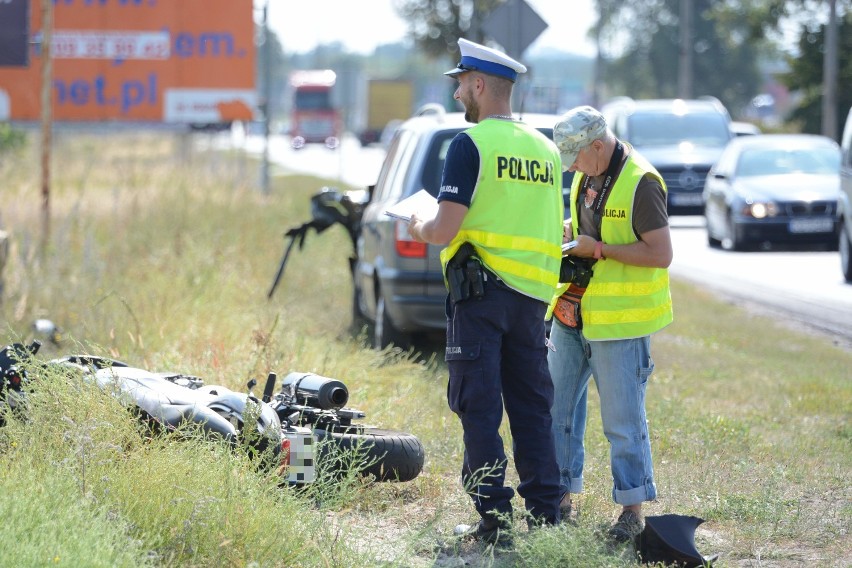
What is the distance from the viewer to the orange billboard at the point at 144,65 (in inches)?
771

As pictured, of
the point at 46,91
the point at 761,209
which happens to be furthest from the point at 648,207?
the point at 761,209

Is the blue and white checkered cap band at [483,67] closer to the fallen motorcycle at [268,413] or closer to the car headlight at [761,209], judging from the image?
the fallen motorcycle at [268,413]

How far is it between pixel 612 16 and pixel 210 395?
9375 centimetres

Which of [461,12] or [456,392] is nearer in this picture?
[456,392]

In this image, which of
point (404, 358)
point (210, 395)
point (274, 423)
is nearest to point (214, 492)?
point (274, 423)

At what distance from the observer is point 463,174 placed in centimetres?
493

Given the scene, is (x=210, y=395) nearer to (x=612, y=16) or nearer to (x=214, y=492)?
(x=214, y=492)

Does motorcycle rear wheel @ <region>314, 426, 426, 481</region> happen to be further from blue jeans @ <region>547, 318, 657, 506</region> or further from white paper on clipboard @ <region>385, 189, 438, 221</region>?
white paper on clipboard @ <region>385, 189, 438, 221</region>

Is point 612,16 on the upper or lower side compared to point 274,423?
upper

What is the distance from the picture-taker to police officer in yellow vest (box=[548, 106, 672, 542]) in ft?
16.8

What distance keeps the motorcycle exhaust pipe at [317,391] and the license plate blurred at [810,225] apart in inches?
534

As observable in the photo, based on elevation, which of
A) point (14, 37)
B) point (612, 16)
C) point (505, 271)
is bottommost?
point (505, 271)

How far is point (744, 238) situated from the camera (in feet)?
61.5

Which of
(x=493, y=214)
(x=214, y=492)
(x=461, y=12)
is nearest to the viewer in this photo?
(x=214, y=492)
